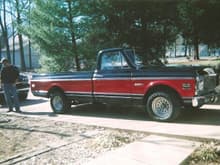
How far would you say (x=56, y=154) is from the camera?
6250mm

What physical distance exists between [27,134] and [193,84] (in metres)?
4.21

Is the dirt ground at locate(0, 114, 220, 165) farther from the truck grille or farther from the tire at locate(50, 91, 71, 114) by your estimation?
the truck grille

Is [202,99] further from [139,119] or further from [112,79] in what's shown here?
[112,79]

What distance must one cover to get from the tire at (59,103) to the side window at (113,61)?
1.90m

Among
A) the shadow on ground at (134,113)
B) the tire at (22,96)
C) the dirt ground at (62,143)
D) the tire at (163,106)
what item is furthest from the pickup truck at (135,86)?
the tire at (22,96)

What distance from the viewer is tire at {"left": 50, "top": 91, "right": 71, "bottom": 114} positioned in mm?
10586

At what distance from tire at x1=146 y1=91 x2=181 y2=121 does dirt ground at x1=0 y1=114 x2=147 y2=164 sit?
121 cm

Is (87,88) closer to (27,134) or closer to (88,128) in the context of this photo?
(88,128)

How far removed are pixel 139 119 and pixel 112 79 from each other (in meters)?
1.34

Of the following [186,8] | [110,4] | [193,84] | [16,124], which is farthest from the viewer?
[110,4]

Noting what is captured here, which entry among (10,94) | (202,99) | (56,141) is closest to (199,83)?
(202,99)

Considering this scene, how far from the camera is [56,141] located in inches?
285

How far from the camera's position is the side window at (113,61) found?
30.0ft

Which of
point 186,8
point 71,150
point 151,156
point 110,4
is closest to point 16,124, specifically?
point 71,150
